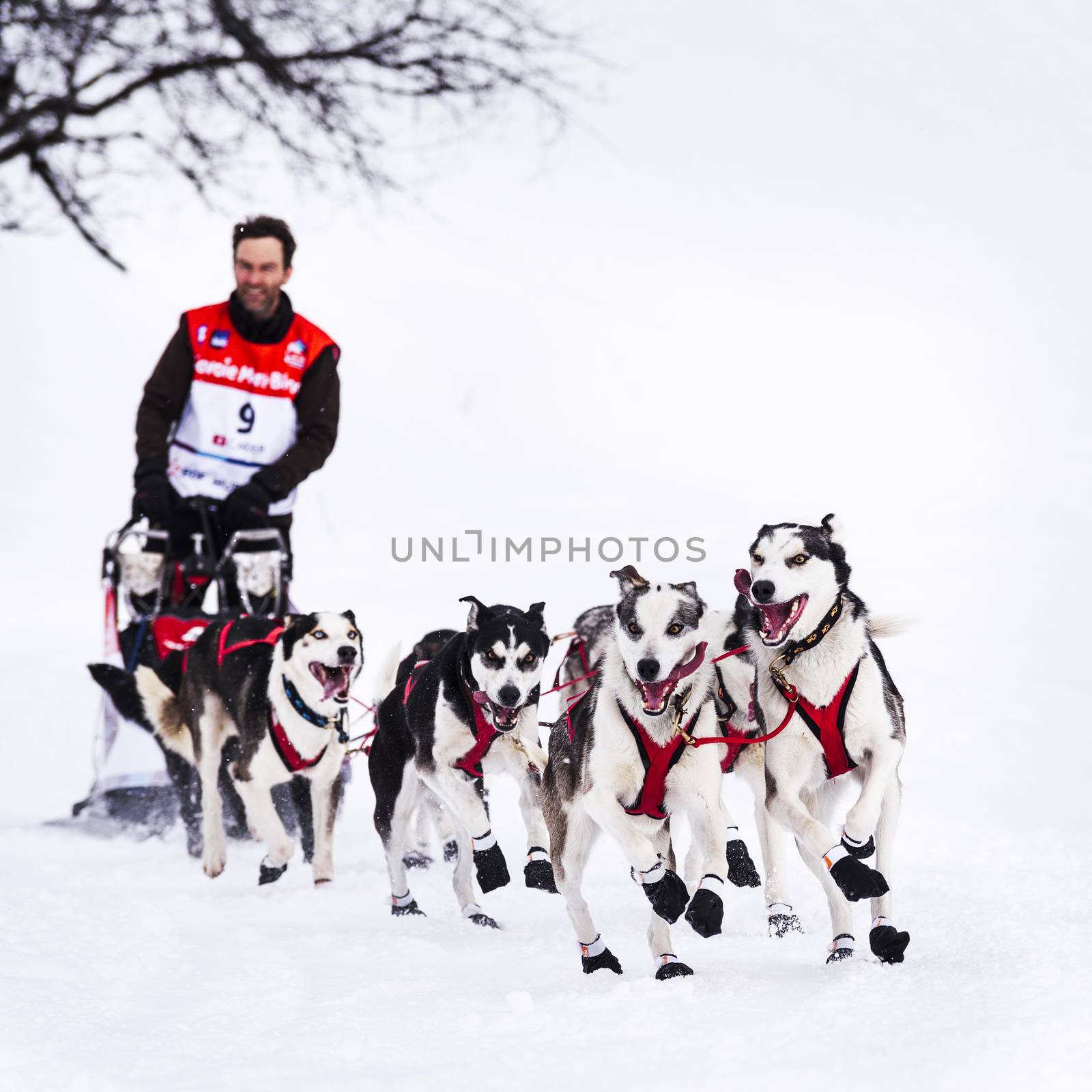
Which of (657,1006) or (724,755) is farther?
(724,755)

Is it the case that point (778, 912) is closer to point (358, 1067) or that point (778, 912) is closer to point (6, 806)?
point (358, 1067)

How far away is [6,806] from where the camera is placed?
5980mm

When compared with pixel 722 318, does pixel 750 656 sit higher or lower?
lower

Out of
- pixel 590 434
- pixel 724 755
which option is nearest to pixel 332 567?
pixel 590 434

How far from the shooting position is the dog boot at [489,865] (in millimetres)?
3562

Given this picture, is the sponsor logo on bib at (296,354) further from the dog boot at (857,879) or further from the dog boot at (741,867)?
the dog boot at (857,879)

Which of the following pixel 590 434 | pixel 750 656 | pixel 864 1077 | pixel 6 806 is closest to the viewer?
pixel 864 1077

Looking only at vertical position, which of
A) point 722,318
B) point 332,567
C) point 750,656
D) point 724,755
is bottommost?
point 724,755

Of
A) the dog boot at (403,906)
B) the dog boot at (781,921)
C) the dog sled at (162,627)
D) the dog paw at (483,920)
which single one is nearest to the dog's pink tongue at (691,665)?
the dog boot at (781,921)

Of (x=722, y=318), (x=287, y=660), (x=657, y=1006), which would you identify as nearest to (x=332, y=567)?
(x=722, y=318)

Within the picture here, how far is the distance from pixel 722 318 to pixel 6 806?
446 inches

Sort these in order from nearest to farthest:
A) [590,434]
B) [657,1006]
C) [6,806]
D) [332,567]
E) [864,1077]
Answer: [864,1077] → [657,1006] → [6,806] → [332,567] → [590,434]

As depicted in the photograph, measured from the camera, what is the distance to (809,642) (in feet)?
10.6

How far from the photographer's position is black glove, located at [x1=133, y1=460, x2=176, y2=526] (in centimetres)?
473
